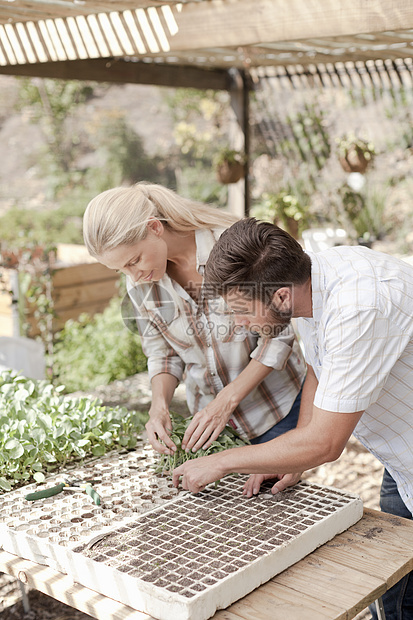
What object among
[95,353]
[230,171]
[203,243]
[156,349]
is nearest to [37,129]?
[230,171]

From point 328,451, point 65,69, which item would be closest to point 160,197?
point 328,451

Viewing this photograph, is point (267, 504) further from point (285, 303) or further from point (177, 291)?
point (177, 291)

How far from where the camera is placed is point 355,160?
505 centimetres

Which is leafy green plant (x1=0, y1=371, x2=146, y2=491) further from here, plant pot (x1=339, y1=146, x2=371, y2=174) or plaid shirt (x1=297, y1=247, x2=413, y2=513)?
plant pot (x1=339, y1=146, x2=371, y2=174)

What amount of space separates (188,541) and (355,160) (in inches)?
167

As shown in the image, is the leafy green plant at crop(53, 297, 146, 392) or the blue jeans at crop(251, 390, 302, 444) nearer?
the blue jeans at crop(251, 390, 302, 444)

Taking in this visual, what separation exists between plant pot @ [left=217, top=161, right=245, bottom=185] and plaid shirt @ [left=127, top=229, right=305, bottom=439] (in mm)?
3786

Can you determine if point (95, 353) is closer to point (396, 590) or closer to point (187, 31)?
point (187, 31)

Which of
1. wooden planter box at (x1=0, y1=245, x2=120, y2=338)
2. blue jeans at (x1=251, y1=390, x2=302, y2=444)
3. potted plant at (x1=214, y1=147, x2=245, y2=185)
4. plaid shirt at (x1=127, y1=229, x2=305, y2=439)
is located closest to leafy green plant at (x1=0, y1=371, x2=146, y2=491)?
plaid shirt at (x1=127, y1=229, x2=305, y2=439)

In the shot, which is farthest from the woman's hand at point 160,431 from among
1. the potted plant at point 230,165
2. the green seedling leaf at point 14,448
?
the potted plant at point 230,165

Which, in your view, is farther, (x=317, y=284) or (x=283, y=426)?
(x=283, y=426)

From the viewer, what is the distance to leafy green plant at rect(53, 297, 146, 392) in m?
4.84

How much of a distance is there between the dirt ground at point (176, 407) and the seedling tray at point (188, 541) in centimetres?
120

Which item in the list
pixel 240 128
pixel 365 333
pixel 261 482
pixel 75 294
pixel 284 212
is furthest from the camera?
pixel 240 128
